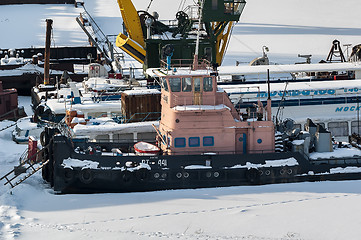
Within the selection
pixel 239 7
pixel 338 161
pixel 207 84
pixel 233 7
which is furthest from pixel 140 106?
pixel 239 7

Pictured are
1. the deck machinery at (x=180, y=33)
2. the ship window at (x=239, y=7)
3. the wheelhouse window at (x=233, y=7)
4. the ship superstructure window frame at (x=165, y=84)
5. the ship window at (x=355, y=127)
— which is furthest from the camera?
the ship window at (x=239, y=7)

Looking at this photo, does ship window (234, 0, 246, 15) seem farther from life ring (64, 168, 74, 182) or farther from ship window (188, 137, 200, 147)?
life ring (64, 168, 74, 182)

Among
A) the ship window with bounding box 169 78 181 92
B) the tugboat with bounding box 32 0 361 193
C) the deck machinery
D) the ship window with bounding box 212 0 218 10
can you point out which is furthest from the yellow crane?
→ the ship window with bounding box 169 78 181 92

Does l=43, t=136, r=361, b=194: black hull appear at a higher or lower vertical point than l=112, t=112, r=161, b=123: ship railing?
lower

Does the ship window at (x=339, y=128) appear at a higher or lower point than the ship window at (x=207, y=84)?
lower

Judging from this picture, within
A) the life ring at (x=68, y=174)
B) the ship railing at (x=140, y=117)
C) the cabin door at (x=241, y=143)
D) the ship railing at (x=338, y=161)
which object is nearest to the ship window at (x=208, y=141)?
the cabin door at (x=241, y=143)

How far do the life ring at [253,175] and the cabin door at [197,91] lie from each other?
3.17 meters

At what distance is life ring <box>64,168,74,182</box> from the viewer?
23.4 meters

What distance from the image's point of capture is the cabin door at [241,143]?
2419cm

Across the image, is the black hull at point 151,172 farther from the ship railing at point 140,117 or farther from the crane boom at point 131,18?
the crane boom at point 131,18

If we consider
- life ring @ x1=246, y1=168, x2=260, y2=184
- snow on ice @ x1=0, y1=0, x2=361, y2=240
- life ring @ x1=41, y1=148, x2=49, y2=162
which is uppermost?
life ring @ x1=41, y1=148, x2=49, y2=162

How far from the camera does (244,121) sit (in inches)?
952

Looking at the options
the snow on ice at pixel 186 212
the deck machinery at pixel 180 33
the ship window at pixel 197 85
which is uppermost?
the deck machinery at pixel 180 33

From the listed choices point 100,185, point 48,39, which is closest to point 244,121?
point 100,185
